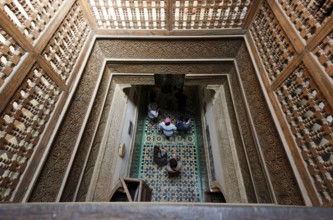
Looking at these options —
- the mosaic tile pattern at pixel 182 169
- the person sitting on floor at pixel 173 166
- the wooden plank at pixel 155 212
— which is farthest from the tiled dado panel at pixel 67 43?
the mosaic tile pattern at pixel 182 169

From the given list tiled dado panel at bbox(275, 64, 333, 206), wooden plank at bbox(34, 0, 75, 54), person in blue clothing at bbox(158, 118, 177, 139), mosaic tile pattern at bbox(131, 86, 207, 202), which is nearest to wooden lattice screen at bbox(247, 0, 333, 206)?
tiled dado panel at bbox(275, 64, 333, 206)

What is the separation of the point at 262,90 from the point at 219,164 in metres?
1.63

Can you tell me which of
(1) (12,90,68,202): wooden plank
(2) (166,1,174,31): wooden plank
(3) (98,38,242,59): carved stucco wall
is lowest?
(1) (12,90,68,202): wooden plank

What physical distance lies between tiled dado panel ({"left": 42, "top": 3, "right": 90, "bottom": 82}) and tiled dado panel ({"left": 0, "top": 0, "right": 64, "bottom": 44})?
0.14 m

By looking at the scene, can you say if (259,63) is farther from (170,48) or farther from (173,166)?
(173,166)

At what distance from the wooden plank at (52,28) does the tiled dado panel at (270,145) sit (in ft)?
6.68

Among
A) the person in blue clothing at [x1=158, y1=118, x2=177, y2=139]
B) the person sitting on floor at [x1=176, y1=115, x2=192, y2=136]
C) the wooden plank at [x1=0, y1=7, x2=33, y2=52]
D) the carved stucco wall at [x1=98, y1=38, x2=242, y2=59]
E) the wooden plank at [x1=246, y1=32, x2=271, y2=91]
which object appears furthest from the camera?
the person sitting on floor at [x1=176, y1=115, x2=192, y2=136]

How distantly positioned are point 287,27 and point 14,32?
205cm

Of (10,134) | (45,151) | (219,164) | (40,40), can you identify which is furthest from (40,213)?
(219,164)

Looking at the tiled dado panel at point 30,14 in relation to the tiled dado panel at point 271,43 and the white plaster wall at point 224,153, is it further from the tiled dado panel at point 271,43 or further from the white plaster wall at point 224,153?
the white plaster wall at point 224,153

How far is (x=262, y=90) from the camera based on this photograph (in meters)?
1.86

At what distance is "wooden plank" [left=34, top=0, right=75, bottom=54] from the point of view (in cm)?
144

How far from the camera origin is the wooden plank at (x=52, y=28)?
1441 millimetres

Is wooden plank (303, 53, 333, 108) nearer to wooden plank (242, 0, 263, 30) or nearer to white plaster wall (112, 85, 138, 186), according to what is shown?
wooden plank (242, 0, 263, 30)
